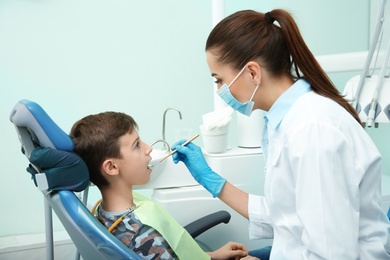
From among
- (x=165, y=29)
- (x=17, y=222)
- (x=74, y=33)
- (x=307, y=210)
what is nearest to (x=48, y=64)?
(x=74, y=33)

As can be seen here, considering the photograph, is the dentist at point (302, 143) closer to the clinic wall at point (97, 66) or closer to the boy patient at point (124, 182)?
the boy patient at point (124, 182)

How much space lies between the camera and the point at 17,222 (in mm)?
2160

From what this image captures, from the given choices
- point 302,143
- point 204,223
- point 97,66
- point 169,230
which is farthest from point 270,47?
point 97,66

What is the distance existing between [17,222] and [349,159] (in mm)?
1820

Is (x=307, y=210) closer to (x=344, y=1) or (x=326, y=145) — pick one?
(x=326, y=145)

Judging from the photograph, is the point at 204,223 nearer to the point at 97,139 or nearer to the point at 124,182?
the point at 124,182

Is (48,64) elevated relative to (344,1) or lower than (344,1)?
lower

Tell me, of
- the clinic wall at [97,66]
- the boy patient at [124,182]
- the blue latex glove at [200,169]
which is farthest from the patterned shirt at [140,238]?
the clinic wall at [97,66]

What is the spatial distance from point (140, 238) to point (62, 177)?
0.31 meters

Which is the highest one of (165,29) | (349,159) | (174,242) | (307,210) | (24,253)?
(165,29)

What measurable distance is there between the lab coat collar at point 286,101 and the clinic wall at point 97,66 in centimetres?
124

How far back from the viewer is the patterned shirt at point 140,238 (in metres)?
1.17

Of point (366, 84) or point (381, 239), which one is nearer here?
point (381, 239)

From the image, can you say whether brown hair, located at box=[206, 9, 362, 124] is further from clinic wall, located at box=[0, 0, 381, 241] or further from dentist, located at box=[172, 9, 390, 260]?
clinic wall, located at box=[0, 0, 381, 241]
